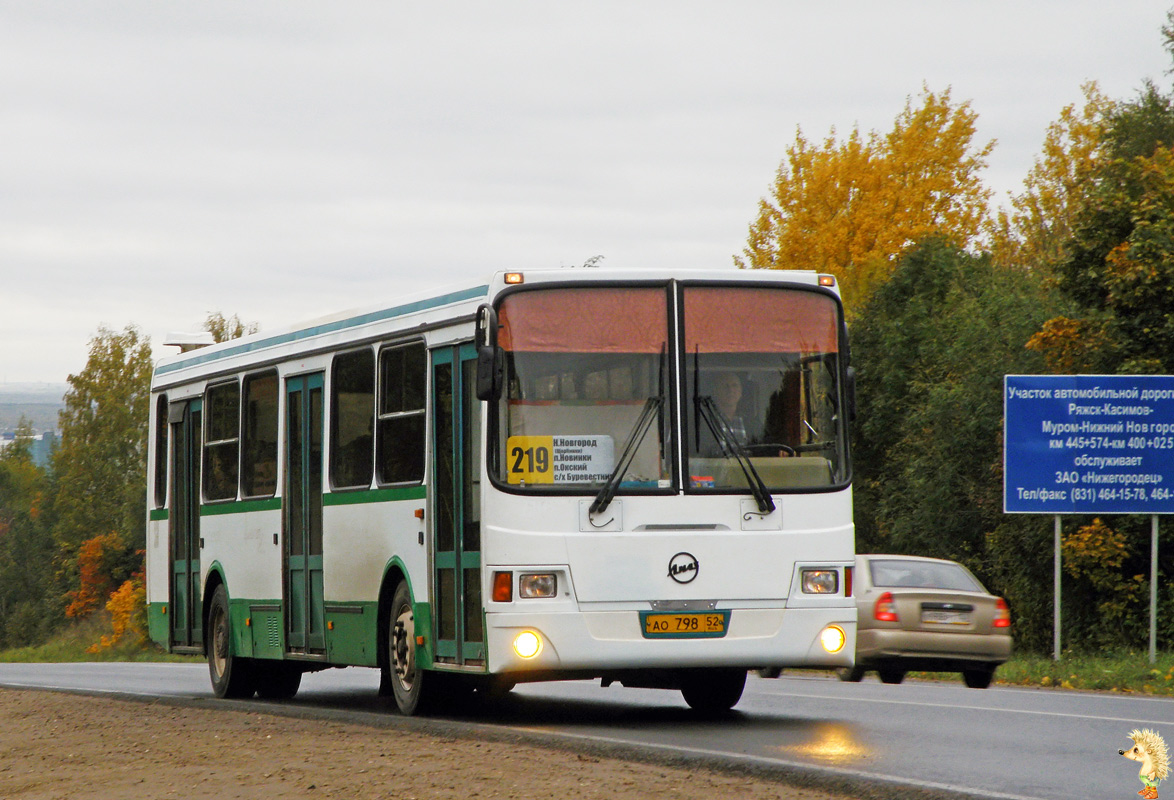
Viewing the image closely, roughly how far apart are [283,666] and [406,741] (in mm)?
6898

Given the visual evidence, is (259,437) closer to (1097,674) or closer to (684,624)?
(684,624)

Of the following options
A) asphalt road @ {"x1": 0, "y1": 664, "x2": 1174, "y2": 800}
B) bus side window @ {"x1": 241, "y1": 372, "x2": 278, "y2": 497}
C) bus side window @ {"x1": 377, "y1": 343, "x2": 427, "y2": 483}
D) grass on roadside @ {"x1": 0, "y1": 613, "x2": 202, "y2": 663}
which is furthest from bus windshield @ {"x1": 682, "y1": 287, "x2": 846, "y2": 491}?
grass on roadside @ {"x1": 0, "y1": 613, "x2": 202, "y2": 663}

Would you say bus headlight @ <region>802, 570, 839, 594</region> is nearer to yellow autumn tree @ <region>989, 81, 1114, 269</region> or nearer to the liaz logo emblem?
the liaz logo emblem

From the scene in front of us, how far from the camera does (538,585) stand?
515 inches

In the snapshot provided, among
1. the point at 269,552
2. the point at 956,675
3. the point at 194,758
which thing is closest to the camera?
the point at 194,758

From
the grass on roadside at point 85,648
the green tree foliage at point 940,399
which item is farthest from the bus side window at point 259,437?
the grass on roadside at point 85,648

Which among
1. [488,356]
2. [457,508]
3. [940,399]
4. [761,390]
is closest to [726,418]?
[761,390]

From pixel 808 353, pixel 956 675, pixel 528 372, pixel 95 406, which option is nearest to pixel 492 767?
pixel 528 372

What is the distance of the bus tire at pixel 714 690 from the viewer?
601 inches

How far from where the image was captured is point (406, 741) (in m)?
12.5

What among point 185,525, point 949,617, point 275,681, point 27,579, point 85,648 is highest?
point 185,525

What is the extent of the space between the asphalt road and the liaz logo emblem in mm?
1050

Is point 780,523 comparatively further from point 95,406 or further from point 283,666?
point 95,406

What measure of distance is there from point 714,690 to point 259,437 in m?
5.13
